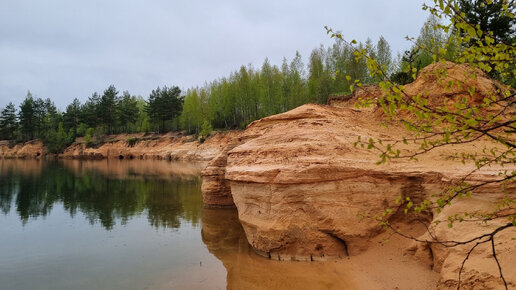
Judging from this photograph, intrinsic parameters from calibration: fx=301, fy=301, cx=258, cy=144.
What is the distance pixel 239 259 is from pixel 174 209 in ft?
28.9

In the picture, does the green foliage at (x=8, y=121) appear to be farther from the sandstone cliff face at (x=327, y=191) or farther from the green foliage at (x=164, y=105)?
the sandstone cliff face at (x=327, y=191)

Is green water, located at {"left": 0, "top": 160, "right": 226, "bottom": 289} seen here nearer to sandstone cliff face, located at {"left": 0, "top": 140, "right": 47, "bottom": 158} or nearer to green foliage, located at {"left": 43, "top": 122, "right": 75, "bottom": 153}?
green foliage, located at {"left": 43, "top": 122, "right": 75, "bottom": 153}

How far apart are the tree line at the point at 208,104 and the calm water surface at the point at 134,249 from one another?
80.6ft

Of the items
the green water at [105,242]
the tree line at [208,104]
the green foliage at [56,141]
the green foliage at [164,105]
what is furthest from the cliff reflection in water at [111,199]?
the green foliage at [56,141]

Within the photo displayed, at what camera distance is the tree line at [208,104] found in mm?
39969

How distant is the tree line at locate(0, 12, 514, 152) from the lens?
39969 mm

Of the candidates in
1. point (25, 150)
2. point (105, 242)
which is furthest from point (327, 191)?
point (25, 150)

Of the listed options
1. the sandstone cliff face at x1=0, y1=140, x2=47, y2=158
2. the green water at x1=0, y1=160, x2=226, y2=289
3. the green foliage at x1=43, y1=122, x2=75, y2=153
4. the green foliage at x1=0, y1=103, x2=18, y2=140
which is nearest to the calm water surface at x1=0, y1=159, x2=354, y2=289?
the green water at x1=0, y1=160, x2=226, y2=289

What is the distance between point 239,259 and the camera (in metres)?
9.33

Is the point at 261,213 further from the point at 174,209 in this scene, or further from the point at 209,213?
the point at 174,209

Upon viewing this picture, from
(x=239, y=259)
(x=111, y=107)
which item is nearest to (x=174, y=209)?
(x=239, y=259)

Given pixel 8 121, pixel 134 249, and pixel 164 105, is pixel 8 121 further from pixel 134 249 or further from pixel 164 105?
pixel 134 249

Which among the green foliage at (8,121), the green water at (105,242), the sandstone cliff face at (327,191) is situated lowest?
the green water at (105,242)

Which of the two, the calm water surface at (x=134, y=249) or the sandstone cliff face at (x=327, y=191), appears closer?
the calm water surface at (x=134, y=249)
